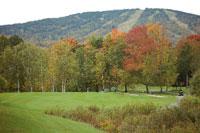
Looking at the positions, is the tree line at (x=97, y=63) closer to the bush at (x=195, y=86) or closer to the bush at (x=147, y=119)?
the bush at (x=195, y=86)

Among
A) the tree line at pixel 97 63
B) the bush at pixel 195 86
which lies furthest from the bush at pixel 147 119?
A: the tree line at pixel 97 63

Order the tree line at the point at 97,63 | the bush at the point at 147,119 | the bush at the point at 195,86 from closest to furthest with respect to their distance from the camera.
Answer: the bush at the point at 147,119
the bush at the point at 195,86
the tree line at the point at 97,63

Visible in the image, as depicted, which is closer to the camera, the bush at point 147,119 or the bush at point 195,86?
the bush at point 147,119

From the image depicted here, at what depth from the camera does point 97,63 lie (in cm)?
6469

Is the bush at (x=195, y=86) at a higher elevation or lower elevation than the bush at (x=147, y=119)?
higher

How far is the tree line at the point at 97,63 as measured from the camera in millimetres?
59688

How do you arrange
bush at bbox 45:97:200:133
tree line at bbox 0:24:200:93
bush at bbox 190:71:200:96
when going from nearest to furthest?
bush at bbox 45:97:200:133, bush at bbox 190:71:200:96, tree line at bbox 0:24:200:93

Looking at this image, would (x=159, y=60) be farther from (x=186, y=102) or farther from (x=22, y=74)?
(x=186, y=102)

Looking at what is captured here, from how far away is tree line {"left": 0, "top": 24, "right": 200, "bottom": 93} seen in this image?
2350 inches

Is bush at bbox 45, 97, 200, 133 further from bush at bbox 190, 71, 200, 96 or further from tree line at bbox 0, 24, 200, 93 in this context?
tree line at bbox 0, 24, 200, 93

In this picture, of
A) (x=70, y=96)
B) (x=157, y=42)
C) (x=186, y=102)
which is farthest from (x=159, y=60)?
(x=186, y=102)

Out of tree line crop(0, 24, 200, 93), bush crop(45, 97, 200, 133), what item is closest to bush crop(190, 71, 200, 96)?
bush crop(45, 97, 200, 133)

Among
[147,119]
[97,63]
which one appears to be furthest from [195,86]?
[97,63]

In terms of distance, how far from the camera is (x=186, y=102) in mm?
30062
